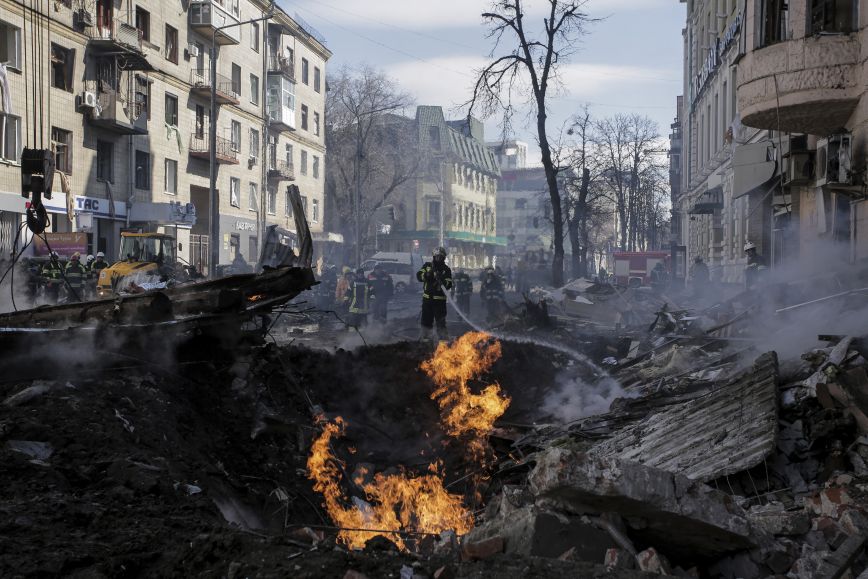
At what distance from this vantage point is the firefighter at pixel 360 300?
19516 millimetres

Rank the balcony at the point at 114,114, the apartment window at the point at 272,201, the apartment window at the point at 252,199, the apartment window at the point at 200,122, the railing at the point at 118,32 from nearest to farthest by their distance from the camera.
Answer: the railing at the point at 118,32 < the balcony at the point at 114,114 < the apartment window at the point at 200,122 < the apartment window at the point at 252,199 < the apartment window at the point at 272,201

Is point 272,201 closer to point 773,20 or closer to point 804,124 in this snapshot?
point 773,20

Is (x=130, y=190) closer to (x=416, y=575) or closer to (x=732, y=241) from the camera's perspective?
(x=732, y=241)

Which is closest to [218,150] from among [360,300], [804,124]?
[360,300]

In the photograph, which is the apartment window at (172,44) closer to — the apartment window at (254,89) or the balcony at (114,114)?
the balcony at (114,114)

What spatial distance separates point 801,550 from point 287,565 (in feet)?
9.53

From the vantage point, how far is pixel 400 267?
121 ft

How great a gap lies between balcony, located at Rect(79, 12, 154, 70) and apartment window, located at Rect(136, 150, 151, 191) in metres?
3.81

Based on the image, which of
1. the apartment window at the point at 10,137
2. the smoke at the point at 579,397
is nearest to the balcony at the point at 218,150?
the apartment window at the point at 10,137

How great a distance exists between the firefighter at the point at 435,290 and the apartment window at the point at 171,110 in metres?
26.0

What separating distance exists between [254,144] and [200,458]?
4095cm

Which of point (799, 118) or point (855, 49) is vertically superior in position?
point (855, 49)

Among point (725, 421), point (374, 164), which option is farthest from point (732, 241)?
point (374, 164)

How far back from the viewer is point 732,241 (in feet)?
92.0
